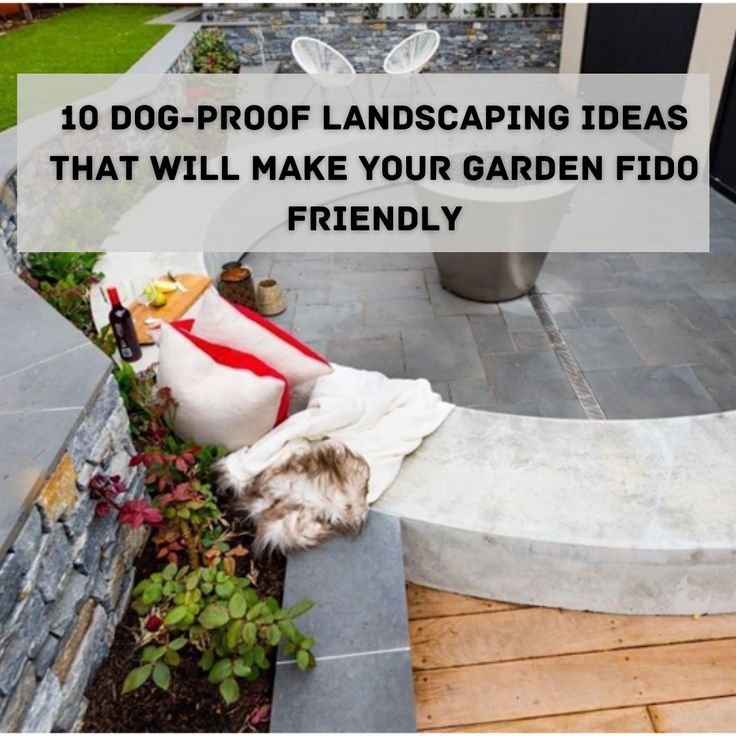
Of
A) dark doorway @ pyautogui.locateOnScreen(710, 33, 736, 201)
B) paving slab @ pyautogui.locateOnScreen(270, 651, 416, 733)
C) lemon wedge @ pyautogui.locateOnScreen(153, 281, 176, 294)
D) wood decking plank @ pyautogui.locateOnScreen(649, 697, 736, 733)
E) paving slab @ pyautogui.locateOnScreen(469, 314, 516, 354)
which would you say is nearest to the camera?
paving slab @ pyautogui.locateOnScreen(270, 651, 416, 733)

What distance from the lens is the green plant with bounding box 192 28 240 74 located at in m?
6.85

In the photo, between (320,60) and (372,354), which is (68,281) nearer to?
(372,354)

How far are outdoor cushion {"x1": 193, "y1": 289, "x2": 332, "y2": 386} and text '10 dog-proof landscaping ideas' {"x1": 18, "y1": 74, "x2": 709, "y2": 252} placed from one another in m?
1.58

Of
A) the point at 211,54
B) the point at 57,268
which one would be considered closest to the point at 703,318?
the point at 57,268

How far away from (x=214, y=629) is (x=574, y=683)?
43.0 inches

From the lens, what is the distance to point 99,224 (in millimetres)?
3812

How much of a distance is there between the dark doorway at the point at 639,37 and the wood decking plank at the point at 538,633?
5174mm

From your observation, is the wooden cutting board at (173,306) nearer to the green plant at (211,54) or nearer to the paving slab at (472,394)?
the paving slab at (472,394)

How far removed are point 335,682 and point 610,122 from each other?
6927mm

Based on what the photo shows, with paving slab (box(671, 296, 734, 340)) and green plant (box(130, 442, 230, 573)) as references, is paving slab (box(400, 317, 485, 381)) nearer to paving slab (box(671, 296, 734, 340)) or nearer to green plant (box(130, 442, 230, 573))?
paving slab (box(671, 296, 734, 340))

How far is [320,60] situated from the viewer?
705 cm

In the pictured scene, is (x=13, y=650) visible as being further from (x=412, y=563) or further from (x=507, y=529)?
(x=507, y=529)

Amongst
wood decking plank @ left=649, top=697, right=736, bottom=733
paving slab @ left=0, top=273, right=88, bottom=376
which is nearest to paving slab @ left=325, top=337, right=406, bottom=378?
paving slab @ left=0, top=273, right=88, bottom=376

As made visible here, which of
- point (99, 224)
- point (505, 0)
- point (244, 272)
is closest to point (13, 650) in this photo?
point (244, 272)
